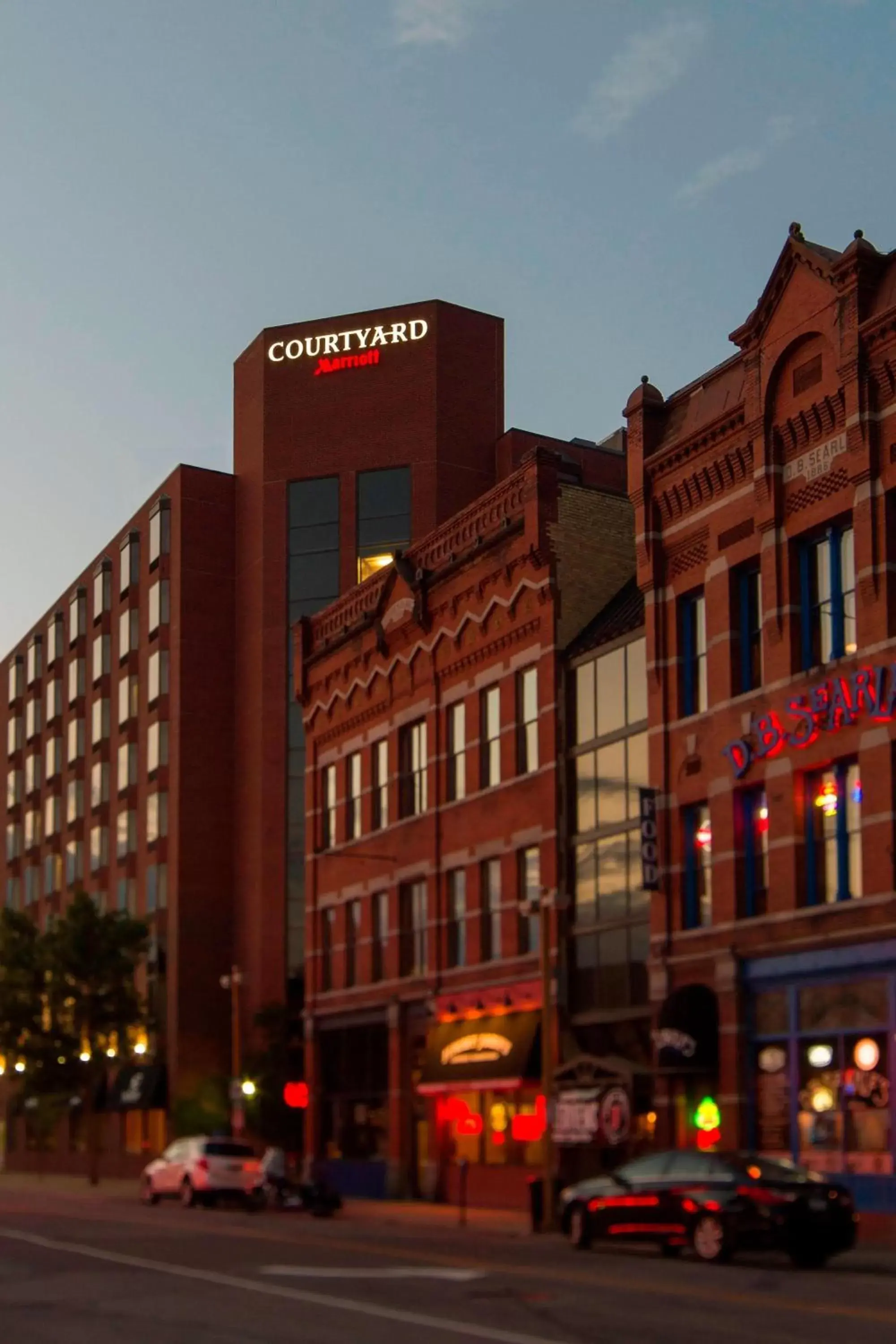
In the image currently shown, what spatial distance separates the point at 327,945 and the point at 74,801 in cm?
3689

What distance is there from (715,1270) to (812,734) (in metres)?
11.2

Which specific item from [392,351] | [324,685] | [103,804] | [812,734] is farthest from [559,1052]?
[103,804]

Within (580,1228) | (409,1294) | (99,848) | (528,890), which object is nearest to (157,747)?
(99,848)

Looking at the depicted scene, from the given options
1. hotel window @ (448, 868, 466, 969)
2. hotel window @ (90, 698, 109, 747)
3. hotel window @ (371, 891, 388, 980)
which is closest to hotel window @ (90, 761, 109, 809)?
hotel window @ (90, 698, 109, 747)

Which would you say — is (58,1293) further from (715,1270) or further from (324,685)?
(324,685)

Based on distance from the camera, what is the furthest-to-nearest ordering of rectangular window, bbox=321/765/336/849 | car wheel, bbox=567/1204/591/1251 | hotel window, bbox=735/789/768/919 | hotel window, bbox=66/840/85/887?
hotel window, bbox=66/840/85/887, rectangular window, bbox=321/765/336/849, hotel window, bbox=735/789/768/919, car wheel, bbox=567/1204/591/1251

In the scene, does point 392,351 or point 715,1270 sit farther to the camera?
point 392,351

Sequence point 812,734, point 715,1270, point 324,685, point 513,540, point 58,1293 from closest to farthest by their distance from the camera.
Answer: point 58,1293 → point 715,1270 → point 812,734 → point 513,540 → point 324,685

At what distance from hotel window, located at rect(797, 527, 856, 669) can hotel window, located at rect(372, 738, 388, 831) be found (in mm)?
17943

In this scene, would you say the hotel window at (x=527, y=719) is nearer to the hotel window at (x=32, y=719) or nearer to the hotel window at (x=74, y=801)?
the hotel window at (x=74, y=801)

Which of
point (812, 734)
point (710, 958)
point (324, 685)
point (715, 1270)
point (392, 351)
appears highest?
point (392, 351)

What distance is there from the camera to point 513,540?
136 ft

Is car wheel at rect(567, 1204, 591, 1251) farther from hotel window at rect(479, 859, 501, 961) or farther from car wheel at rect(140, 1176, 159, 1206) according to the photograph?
car wheel at rect(140, 1176, 159, 1206)

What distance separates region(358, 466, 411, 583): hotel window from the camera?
69.1 meters
